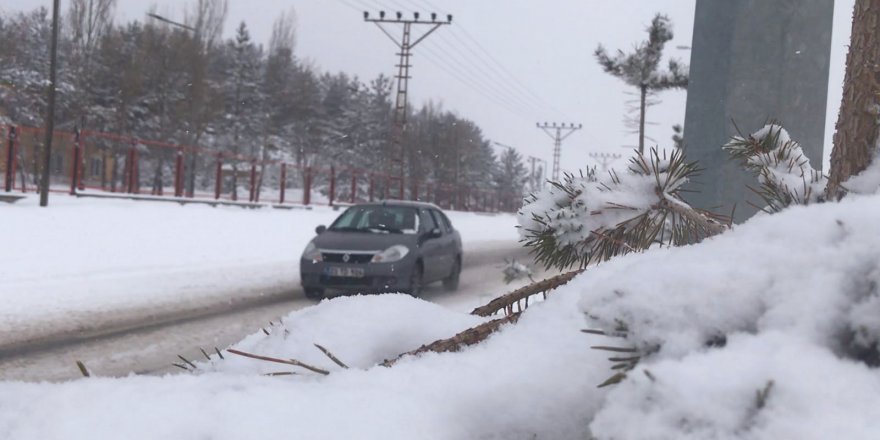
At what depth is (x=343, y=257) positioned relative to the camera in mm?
9141

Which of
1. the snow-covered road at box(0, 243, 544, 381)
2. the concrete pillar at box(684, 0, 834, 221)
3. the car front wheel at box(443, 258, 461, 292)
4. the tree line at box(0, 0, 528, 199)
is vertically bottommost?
the snow-covered road at box(0, 243, 544, 381)

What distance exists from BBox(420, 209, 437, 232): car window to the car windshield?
6.3 inches

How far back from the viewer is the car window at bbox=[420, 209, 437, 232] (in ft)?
33.6

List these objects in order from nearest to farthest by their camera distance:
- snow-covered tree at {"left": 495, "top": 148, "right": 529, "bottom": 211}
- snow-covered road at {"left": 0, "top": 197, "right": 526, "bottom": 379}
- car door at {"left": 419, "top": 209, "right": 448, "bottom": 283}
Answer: snow-covered road at {"left": 0, "top": 197, "right": 526, "bottom": 379}, car door at {"left": 419, "top": 209, "right": 448, "bottom": 283}, snow-covered tree at {"left": 495, "top": 148, "right": 529, "bottom": 211}

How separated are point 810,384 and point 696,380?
0.30ft

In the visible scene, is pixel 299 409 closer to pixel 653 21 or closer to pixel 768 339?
Answer: pixel 768 339

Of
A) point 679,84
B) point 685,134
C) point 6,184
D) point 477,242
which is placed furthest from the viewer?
point 477,242

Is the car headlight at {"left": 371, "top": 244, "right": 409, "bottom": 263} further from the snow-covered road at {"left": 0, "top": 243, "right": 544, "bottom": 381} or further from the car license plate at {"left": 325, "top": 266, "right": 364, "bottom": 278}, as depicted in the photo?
the snow-covered road at {"left": 0, "top": 243, "right": 544, "bottom": 381}

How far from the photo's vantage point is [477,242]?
2277 cm

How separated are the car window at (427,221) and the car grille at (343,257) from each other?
4.16ft

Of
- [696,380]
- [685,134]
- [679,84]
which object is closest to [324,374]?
[696,380]

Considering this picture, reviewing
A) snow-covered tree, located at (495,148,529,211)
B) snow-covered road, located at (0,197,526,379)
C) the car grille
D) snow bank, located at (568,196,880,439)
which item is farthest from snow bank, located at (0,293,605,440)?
snow-covered tree, located at (495,148,529,211)

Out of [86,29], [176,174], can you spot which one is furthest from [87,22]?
[176,174]

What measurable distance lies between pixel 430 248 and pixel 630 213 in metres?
8.76
